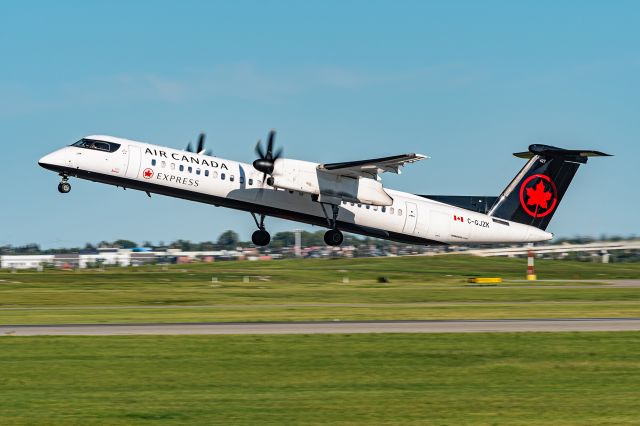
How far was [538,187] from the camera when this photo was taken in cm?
5162

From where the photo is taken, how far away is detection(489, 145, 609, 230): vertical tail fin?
168 ft

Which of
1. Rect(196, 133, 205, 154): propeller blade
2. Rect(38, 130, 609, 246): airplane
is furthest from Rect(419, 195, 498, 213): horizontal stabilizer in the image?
Rect(196, 133, 205, 154): propeller blade

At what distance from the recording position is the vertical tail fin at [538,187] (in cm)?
5122

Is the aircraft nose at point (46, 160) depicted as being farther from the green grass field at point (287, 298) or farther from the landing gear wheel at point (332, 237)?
the landing gear wheel at point (332, 237)

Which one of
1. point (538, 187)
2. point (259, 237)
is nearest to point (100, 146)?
point (259, 237)

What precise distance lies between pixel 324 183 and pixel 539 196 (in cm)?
1392

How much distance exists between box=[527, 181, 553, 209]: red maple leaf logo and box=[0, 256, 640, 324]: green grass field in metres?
5.26

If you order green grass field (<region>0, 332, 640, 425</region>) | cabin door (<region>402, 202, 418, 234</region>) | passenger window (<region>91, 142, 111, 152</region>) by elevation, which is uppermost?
passenger window (<region>91, 142, 111, 152</region>)

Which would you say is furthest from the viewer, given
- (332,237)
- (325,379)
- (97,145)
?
(332,237)

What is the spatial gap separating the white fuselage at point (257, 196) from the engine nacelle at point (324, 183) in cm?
65

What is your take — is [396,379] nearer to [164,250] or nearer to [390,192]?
[390,192]

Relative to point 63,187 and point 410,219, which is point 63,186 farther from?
point 410,219

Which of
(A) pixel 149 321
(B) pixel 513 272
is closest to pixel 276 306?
(A) pixel 149 321

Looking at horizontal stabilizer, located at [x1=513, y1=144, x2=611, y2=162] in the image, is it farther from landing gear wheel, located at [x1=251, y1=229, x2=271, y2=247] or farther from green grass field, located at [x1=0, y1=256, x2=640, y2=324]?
landing gear wheel, located at [x1=251, y1=229, x2=271, y2=247]
